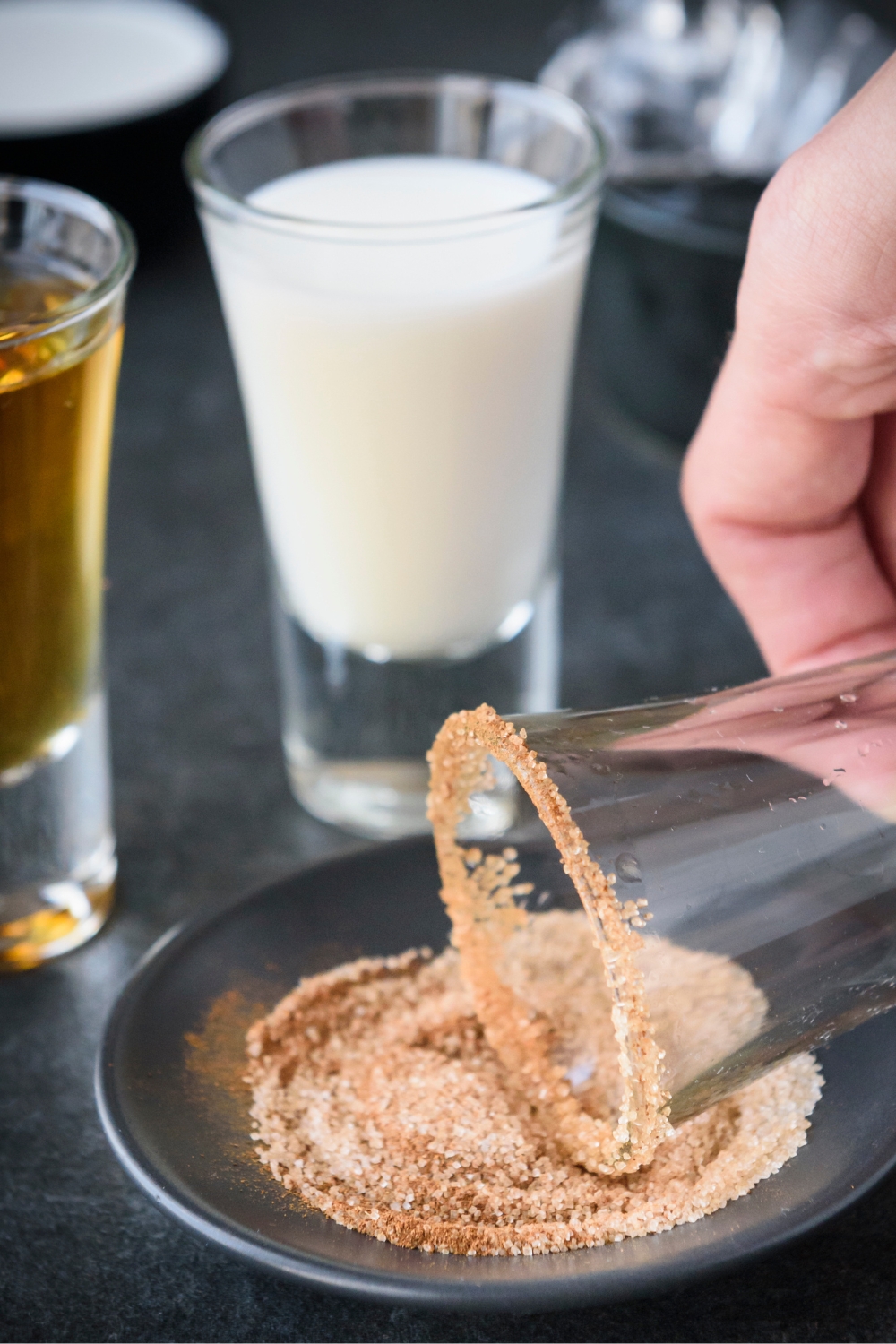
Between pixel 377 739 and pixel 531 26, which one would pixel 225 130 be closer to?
pixel 377 739

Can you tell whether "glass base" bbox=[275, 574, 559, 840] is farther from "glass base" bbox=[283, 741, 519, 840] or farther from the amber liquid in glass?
the amber liquid in glass

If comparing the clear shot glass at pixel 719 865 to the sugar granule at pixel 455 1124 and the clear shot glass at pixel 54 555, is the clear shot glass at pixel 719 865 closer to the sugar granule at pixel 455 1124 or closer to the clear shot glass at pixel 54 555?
the sugar granule at pixel 455 1124

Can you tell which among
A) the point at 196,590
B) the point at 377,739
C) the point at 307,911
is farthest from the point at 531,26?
the point at 307,911

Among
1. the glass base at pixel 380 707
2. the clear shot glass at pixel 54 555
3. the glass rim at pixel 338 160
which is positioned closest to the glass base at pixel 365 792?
the glass base at pixel 380 707

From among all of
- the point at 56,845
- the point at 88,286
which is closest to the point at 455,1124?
the point at 56,845

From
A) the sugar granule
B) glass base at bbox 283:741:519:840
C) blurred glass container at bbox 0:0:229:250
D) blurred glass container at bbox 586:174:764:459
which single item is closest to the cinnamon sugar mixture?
the sugar granule

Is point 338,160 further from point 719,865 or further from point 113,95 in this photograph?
point 113,95
